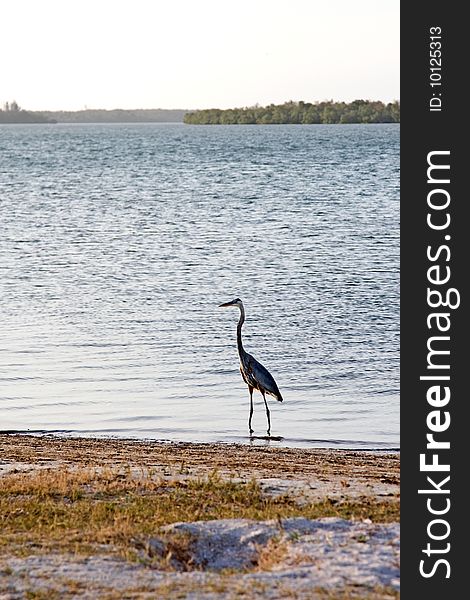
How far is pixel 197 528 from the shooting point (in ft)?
28.2

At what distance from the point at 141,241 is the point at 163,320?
15.9 meters

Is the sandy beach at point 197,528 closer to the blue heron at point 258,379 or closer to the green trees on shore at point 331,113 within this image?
the blue heron at point 258,379

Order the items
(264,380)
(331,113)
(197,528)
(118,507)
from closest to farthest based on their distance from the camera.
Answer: (197,528) → (118,507) → (264,380) → (331,113)

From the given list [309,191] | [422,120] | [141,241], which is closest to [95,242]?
[141,241]

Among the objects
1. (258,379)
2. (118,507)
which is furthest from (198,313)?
(118,507)

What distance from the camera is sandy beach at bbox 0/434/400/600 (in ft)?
24.3

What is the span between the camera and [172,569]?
25.8 ft

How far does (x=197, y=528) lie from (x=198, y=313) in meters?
16.0

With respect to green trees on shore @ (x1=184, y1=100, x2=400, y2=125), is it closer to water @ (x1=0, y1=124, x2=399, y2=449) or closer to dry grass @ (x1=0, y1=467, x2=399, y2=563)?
water @ (x1=0, y1=124, x2=399, y2=449)

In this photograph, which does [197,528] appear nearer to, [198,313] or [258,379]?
[258,379]

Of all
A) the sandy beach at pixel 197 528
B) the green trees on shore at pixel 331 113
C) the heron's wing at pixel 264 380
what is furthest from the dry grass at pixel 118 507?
the green trees on shore at pixel 331 113

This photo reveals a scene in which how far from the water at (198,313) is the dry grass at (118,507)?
415 centimetres

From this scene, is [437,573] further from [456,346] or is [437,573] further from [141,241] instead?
[141,241]

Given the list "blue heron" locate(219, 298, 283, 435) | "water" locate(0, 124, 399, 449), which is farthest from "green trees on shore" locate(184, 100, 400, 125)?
"blue heron" locate(219, 298, 283, 435)
